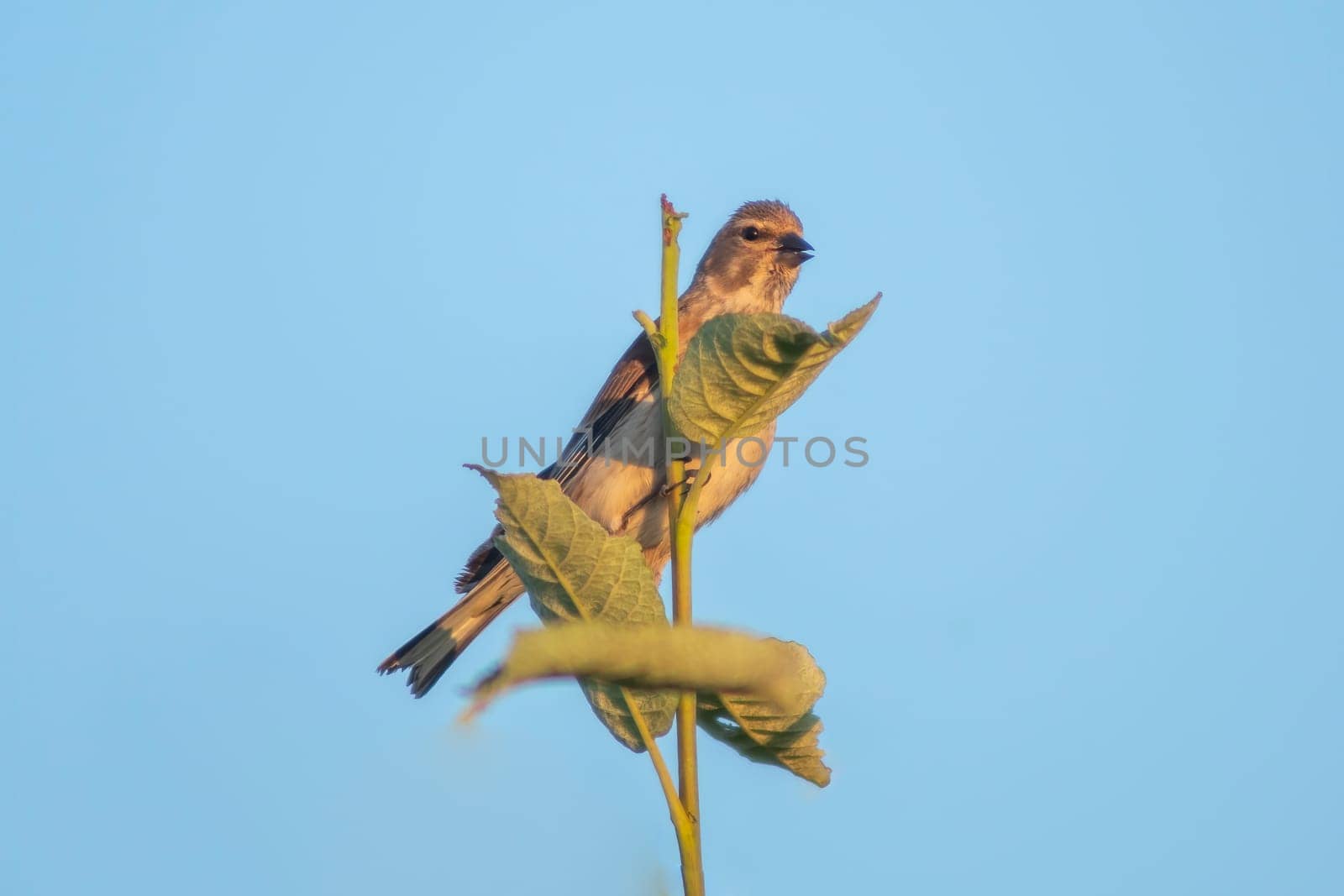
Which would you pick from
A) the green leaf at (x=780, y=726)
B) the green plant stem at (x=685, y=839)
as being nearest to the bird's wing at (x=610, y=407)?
the green leaf at (x=780, y=726)

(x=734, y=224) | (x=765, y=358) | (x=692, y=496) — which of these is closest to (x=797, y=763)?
(x=692, y=496)

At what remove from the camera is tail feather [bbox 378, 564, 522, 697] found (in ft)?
22.8

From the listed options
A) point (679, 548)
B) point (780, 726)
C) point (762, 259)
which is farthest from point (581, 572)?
point (762, 259)

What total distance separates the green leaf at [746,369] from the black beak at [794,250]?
6031 millimetres

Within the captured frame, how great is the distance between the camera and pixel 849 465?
5.29 metres

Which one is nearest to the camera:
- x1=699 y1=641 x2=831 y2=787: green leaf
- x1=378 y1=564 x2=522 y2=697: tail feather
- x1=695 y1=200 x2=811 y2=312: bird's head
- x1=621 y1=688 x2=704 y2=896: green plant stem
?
x1=621 y1=688 x2=704 y2=896: green plant stem

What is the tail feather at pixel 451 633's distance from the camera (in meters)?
6.94

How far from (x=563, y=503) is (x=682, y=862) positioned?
2.38 feet

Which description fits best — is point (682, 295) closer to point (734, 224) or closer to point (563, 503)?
point (734, 224)

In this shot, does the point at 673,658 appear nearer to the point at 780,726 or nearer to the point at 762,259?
the point at 780,726

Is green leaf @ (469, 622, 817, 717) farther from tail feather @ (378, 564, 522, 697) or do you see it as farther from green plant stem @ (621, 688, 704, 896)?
tail feather @ (378, 564, 522, 697)

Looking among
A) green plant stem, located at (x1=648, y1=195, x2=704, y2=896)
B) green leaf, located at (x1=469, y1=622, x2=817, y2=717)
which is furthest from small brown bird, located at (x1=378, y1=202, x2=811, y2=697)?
green leaf, located at (x1=469, y1=622, x2=817, y2=717)

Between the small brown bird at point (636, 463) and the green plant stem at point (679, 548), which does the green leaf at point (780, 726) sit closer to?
the green plant stem at point (679, 548)

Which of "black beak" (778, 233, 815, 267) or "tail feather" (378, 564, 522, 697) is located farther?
"black beak" (778, 233, 815, 267)
